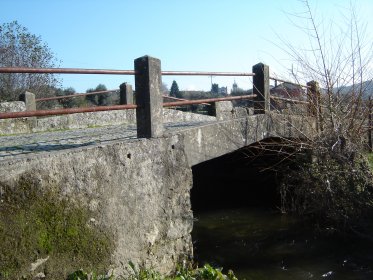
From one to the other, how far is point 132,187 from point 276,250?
3.82 m

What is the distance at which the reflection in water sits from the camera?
643 centimetres

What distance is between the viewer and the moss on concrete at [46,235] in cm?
327

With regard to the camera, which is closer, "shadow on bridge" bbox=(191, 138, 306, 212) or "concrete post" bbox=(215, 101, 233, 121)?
"shadow on bridge" bbox=(191, 138, 306, 212)

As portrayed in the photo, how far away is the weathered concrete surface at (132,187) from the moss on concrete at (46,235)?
0.28 ft

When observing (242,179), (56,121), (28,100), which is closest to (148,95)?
(56,121)

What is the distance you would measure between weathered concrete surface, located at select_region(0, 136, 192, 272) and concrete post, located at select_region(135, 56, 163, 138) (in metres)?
0.17

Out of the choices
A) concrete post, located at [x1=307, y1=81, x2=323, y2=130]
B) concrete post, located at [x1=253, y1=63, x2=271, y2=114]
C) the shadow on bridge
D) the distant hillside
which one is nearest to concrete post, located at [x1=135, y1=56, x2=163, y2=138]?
concrete post, located at [x1=253, y1=63, x2=271, y2=114]

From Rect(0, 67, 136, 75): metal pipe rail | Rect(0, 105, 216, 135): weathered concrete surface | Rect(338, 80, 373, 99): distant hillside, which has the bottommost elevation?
Rect(0, 105, 216, 135): weathered concrete surface

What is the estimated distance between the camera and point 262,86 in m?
8.42

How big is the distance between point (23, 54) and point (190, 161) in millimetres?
16852

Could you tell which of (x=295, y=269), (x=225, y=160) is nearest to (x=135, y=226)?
(x=295, y=269)

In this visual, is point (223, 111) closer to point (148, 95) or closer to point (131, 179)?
point (148, 95)

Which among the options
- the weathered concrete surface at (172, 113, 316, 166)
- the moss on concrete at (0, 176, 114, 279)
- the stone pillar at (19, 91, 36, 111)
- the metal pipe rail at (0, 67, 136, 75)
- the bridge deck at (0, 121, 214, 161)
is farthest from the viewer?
the stone pillar at (19, 91, 36, 111)

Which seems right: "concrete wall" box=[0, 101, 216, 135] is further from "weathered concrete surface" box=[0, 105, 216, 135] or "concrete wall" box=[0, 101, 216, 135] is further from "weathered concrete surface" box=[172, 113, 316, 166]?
"weathered concrete surface" box=[172, 113, 316, 166]
